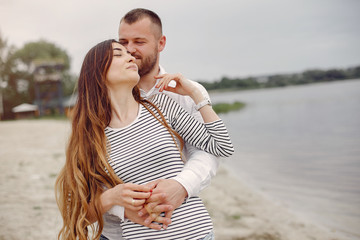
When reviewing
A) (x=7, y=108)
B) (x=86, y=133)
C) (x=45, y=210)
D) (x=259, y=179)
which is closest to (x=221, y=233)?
(x=45, y=210)

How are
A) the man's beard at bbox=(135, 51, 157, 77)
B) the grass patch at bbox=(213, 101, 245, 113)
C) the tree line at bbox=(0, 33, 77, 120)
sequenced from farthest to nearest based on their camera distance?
the tree line at bbox=(0, 33, 77, 120) < the grass patch at bbox=(213, 101, 245, 113) < the man's beard at bbox=(135, 51, 157, 77)

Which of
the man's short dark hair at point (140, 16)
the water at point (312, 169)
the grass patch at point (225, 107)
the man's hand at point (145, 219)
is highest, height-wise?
the man's short dark hair at point (140, 16)

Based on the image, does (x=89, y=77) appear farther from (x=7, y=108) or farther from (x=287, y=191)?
(x=7, y=108)

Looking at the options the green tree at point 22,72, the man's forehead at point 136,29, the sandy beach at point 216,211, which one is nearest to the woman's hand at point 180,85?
the man's forehead at point 136,29

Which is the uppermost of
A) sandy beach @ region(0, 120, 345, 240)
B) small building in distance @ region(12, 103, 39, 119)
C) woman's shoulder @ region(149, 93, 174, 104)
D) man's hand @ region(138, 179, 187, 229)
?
woman's shoulder @ region(149, 93, 174, 104)

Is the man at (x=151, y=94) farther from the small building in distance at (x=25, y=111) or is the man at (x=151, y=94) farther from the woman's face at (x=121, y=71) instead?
the small building in distance at (x=25, y=111)

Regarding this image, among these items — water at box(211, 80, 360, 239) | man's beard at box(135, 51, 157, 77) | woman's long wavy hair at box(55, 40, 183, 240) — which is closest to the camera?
woman's long wavy hair at box(55, 40, 183, 240)

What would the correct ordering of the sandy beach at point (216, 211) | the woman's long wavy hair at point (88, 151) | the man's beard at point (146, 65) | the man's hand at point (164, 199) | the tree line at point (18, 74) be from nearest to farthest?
the man's hand at point (164, 199) < the woman's long wavy hair at point (88, 151) < the man's beard at point (146, 65) < the sandy beach at point (216, 211) < the tree line at point (18, 74)

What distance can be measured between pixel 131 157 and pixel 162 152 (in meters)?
0.19

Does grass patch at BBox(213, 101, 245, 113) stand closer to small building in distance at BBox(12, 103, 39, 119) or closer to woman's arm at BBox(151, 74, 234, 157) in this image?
small building in distance at BBox(12, 103, 39, 119)

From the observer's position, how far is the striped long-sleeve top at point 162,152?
1.84 meters

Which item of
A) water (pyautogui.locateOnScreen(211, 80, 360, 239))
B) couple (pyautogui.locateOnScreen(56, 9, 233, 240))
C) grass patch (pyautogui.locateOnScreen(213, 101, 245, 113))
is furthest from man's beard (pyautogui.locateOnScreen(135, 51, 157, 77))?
grass patch (pyautogui.locateOnScreen(213, 101, 245, 113))

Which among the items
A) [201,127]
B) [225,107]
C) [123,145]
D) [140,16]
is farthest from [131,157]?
[225,107]

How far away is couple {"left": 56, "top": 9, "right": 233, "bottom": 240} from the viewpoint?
6.02 feet
